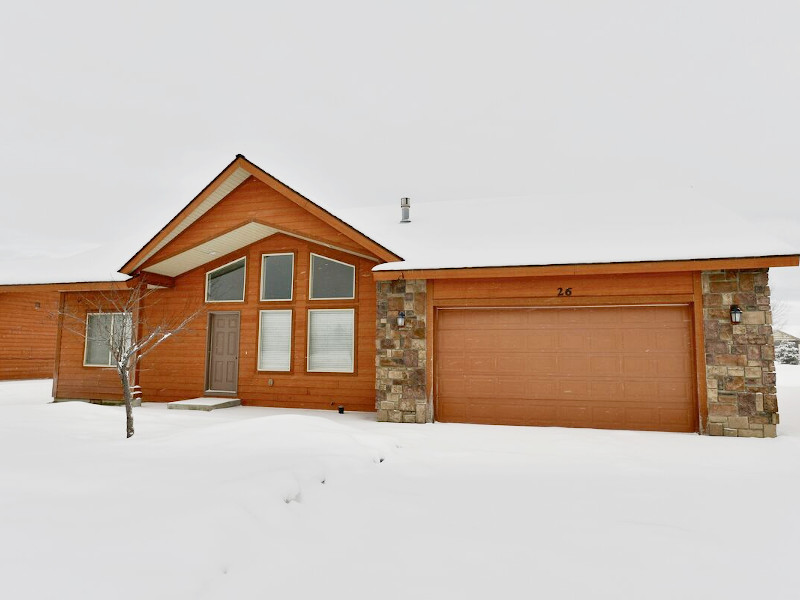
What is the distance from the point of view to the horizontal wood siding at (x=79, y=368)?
1148 centimetres

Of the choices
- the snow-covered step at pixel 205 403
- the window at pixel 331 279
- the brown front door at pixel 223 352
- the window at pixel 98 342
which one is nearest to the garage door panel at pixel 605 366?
the window at pixel 331 279

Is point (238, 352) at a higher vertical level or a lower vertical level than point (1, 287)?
lower

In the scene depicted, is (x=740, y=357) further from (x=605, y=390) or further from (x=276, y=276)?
(x=276, y=276)

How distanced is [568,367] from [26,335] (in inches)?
717

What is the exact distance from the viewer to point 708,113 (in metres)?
32.1

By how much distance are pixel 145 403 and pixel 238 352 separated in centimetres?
257

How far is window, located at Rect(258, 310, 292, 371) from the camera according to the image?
35.0 ft

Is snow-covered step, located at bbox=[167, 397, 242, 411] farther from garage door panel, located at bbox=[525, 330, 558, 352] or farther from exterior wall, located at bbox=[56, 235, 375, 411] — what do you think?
garage door panel, located at bbox=[525, 330, 558, 352]

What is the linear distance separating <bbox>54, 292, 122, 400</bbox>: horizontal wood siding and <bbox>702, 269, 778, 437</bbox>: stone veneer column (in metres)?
12.6

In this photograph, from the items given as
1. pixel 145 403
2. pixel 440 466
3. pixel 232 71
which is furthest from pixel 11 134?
pixel 440 466

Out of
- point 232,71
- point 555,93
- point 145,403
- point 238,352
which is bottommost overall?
point 145,403

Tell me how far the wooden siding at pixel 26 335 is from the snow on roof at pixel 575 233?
42.9 ft

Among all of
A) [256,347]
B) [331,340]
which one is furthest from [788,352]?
[256,347]

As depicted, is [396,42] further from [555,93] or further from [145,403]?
[145,403]
